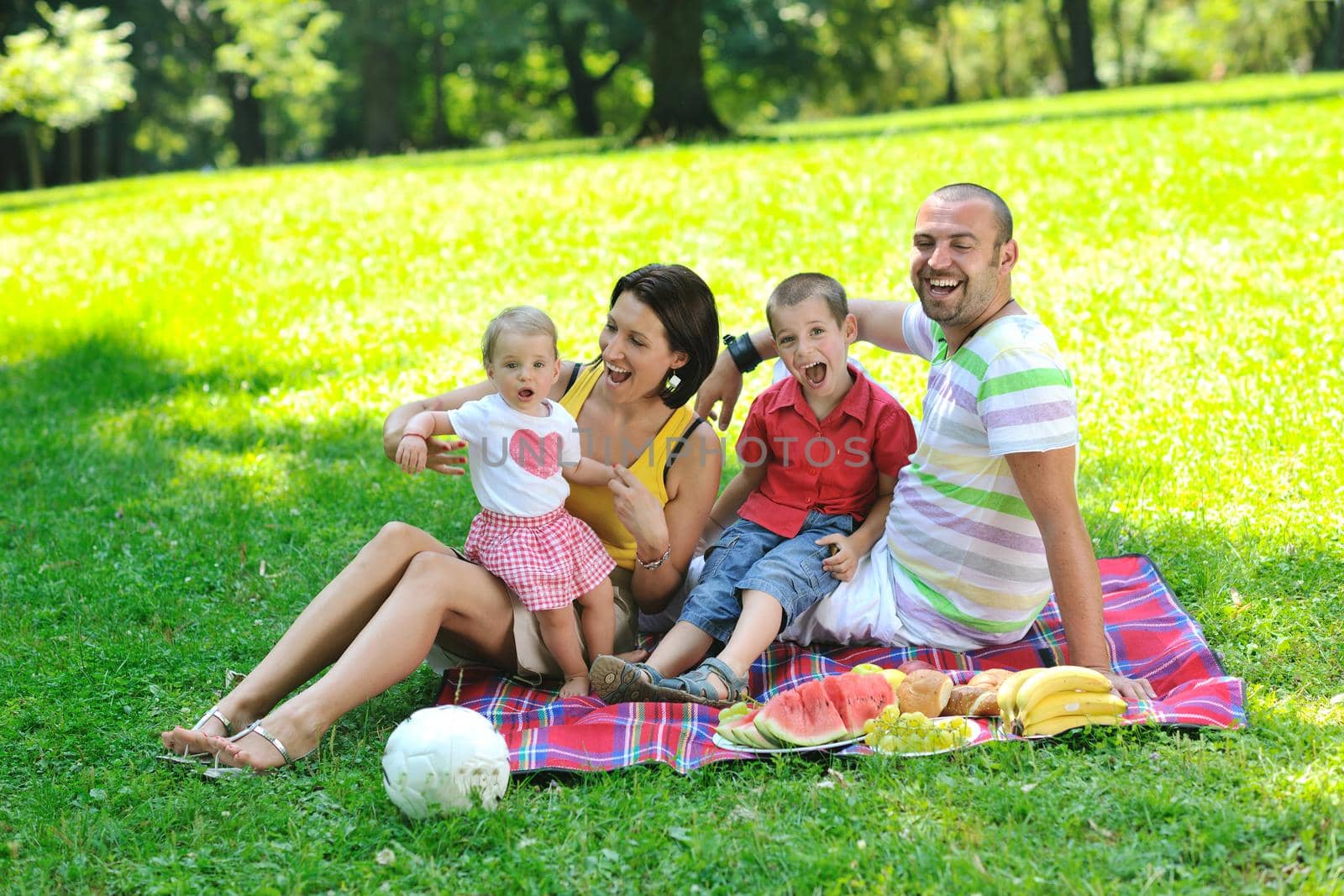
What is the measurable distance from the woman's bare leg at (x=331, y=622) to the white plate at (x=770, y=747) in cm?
109

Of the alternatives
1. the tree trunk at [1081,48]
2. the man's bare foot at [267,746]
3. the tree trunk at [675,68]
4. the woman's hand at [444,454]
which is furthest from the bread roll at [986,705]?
the tree trunk at [1081,48]

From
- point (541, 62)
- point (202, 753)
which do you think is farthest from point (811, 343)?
point (541, 62)

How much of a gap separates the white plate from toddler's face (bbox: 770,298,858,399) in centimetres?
121

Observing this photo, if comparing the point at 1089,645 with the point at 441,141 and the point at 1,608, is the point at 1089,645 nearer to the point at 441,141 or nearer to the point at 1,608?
the point at 1,608

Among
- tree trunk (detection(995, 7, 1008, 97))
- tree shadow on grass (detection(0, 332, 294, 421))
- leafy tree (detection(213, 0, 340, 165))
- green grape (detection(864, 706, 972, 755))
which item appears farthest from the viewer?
tree trunk (detection(995, 7, 1008, 97))

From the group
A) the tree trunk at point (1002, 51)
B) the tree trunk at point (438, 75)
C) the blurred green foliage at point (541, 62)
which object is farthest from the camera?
the tree trunk at point (1002, 51)

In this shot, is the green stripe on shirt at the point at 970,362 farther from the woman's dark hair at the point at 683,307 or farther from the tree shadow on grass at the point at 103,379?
the tree shadow on grass at the point at 103,379

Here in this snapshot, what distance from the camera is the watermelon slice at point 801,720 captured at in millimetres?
3553

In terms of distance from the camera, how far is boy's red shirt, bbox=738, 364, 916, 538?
4312 millimetres

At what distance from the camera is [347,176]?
16.2 meters

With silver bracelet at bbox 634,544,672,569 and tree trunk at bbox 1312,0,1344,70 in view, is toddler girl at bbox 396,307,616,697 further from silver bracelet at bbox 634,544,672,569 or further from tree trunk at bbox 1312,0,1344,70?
tree trunk at bbox 1312,0,1344,70

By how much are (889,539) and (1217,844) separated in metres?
1.55

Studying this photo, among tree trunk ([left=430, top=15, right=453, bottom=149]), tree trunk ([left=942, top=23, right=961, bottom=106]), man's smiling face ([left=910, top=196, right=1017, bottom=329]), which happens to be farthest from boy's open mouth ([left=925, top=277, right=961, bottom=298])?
tree trunk ([left=942, top=23, right=961, bottom=106])

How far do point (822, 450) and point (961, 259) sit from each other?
84 centimetres
